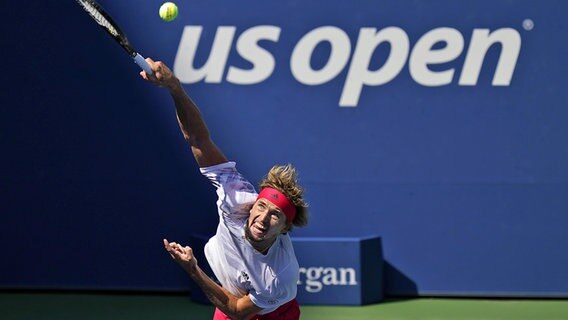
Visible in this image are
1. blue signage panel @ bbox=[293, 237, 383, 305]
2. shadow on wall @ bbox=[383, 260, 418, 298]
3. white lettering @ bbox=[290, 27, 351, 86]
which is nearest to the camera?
blue signage panel @ bbox=[293, 237, 383, 305]

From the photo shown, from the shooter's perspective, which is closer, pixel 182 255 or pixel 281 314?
pixel 182 255

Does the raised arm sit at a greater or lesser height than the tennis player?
greater

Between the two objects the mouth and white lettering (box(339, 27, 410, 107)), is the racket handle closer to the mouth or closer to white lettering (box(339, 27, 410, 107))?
the mouth

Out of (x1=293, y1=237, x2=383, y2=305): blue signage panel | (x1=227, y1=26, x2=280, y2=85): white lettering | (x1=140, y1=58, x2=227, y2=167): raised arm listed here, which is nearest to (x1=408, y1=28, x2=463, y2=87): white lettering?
(x1=227, y1=26, x2=280, y2=85): white lettering

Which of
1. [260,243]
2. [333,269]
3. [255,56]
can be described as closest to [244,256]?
[260,243]

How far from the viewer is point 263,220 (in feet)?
16.0

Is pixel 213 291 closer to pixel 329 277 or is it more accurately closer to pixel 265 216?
pixel 265 216

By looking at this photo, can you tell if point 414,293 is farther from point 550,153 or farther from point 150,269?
point 150,269

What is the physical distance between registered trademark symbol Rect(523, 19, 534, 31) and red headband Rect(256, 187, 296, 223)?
325 cm

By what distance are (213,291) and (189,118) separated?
0.73m

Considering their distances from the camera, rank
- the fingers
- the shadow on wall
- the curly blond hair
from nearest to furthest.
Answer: the fingers < the curly blond hair < the shadow on wall

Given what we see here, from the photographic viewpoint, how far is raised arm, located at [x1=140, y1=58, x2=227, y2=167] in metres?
4.66

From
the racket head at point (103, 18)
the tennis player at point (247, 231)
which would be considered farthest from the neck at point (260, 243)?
the racket head at point (103, 18)

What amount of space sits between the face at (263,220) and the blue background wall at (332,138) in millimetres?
2833
